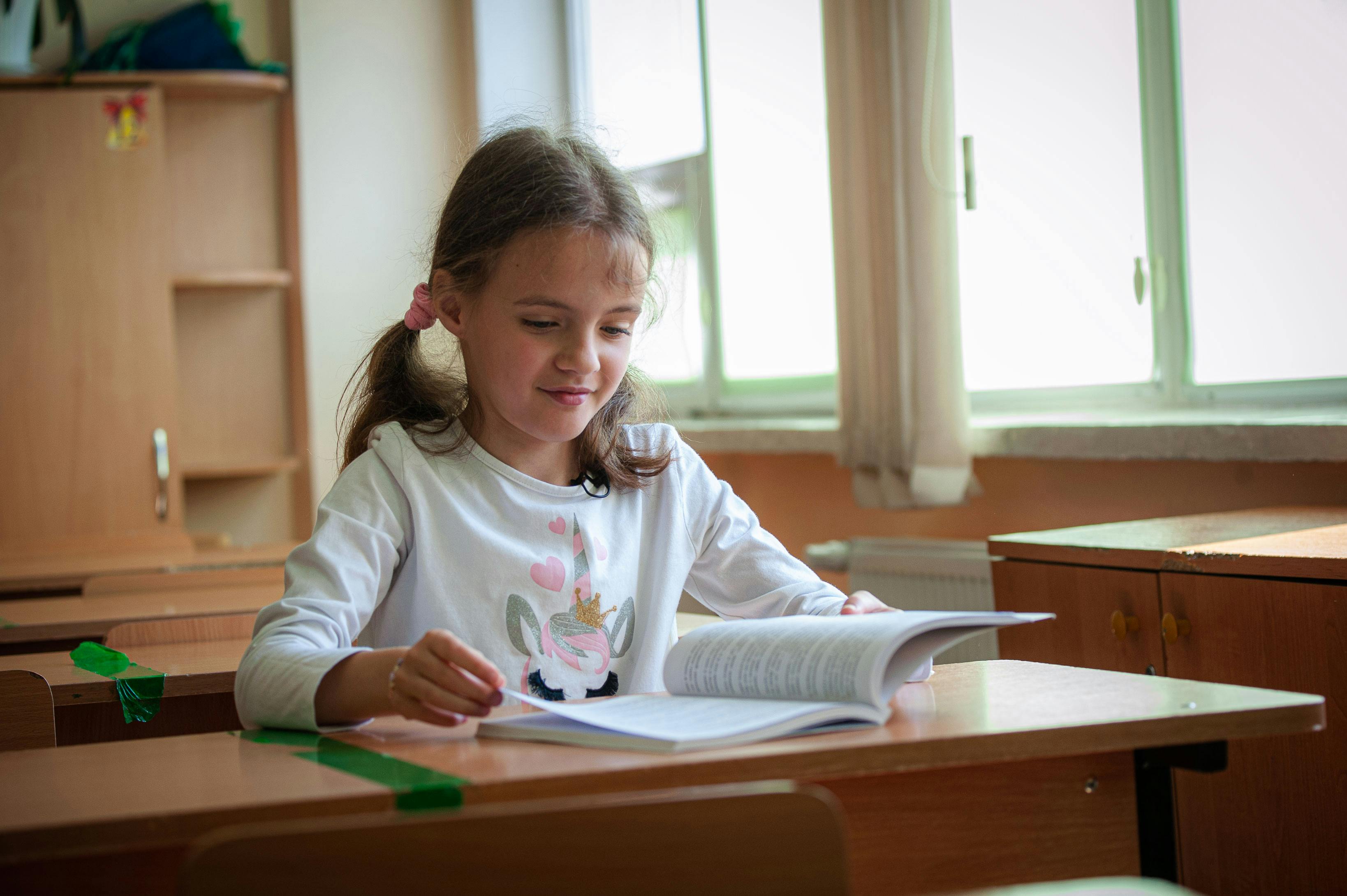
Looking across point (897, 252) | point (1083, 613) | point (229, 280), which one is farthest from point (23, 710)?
point (229, 280)

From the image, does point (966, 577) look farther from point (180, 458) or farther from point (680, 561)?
point (180, 458)

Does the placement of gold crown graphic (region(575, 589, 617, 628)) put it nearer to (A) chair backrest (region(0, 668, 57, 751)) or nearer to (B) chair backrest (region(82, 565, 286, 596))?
(A) chair backrest (region(0, 668, 57, 751))

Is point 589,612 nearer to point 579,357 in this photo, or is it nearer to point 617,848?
point 579,357

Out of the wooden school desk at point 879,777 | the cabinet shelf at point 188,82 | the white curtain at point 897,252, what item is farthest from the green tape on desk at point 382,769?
the cabinet shelf at point 188,82

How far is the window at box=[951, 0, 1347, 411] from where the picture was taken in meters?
2.18

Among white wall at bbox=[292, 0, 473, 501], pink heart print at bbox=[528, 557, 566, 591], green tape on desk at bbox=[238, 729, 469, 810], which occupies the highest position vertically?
white wall at bbox=[292, 0, 473, 501]

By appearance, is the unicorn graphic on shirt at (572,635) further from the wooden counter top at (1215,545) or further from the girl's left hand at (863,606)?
the wooden counter top at (1215,545)

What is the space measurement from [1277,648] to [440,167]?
3.67m

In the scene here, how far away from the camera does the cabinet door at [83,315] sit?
Result: 3.96 metres

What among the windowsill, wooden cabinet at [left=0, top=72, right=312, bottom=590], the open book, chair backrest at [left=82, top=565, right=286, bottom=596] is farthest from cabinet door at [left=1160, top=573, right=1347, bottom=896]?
wooden cabinet at [left=0, top=72, right=312, bottom=590]

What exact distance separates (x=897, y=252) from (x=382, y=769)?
1.96 metres

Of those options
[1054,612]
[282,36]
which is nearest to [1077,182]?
[1054,612]

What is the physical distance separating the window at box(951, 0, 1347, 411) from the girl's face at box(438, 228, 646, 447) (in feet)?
4.43

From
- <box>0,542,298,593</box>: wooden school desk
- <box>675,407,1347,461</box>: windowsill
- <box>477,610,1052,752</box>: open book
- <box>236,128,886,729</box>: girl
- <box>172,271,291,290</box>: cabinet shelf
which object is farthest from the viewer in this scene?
<box>172,271,291,290</box>: cabinet shelf
